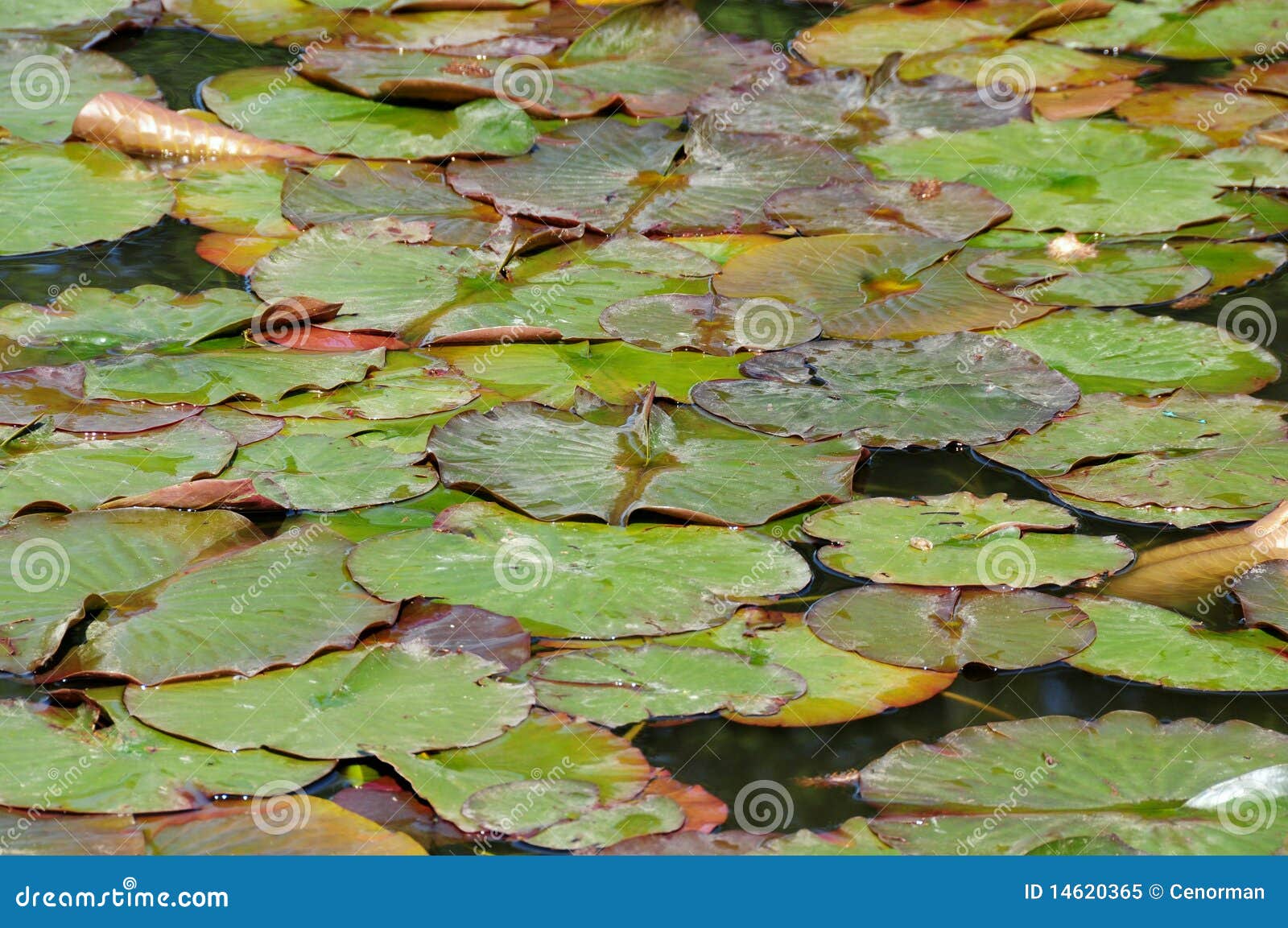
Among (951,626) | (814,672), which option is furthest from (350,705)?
(951,626)

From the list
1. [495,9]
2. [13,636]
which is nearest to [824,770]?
[13,636]

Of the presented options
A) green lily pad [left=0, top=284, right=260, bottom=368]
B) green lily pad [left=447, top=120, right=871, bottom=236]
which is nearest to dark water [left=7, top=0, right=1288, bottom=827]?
green lily pad [left=0, top=284, right=260, bottom=368]

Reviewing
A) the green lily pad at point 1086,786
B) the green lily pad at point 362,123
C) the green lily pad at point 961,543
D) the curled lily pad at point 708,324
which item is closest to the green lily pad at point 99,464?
the curled lily pad at point 708,324

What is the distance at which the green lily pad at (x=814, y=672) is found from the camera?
2221 mm

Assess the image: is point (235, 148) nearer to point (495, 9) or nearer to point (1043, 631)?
point (495, 9)

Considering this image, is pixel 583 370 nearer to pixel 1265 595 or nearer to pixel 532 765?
pixel 532 765

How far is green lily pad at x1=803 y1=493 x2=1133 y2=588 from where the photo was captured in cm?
253

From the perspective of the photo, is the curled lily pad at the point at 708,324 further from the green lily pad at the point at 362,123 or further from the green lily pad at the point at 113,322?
the green lily pad at the point at 362,123

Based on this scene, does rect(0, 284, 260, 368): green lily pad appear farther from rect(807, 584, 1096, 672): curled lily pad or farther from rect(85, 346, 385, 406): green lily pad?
rect(807, 584, 1096, 672): curled lily pad

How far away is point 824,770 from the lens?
6.99 feet

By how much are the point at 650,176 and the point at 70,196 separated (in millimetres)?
1762

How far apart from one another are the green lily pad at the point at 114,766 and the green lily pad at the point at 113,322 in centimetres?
129

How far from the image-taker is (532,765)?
81.8 inches

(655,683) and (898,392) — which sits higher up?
(898,392)
